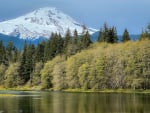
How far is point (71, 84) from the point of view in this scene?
169 meters

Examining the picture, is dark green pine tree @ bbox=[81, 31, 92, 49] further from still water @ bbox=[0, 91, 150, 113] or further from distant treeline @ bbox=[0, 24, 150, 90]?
still water @ bbox=[0, 91, 150, 113]

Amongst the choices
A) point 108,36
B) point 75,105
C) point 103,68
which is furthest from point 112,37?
point 75,105

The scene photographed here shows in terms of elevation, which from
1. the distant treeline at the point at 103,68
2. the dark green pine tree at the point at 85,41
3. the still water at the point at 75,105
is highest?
the dark green pine tree at the point at 85,41

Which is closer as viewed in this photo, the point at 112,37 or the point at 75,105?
the point at 75,105

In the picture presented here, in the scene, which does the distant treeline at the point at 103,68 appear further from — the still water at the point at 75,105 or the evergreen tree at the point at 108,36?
the still water at the point at 75,105

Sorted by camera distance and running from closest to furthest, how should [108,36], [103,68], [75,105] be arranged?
[75,105] → [103,68] → [108,36]

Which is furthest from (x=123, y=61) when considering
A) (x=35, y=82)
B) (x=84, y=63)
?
(x=35, y=82)

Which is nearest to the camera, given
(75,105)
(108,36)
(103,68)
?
(75,105)

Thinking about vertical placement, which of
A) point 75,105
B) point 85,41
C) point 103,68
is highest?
point 85,41

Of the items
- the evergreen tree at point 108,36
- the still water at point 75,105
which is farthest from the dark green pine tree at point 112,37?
the still water at point 75,105

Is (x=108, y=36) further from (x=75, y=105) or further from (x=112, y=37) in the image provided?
(x=75, y=105)

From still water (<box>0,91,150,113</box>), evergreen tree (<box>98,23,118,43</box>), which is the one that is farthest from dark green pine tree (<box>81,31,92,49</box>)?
still water (<box>0,91,150,113</box>)

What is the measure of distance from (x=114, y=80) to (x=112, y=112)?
300 feet

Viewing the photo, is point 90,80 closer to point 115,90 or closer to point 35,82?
point 115,90
